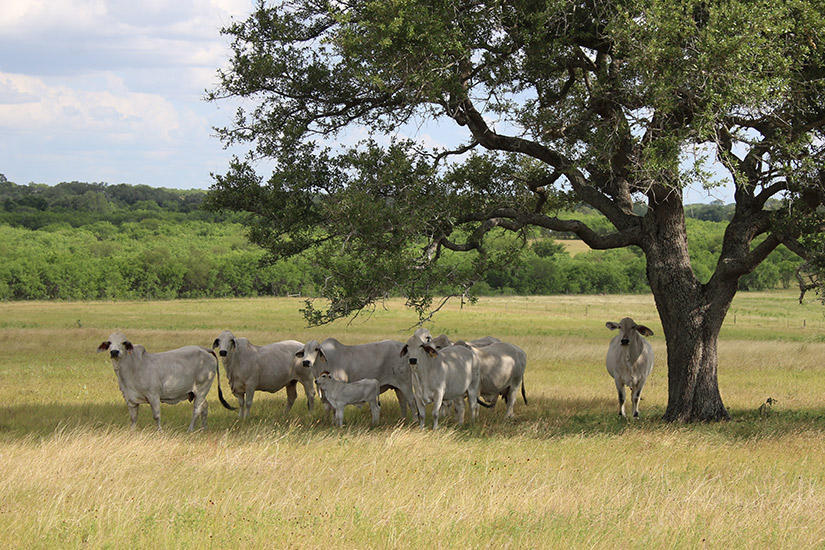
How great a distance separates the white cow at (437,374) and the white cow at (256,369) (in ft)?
9.97

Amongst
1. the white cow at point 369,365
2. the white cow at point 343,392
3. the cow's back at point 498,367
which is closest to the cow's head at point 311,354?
the white cow at point 369,365

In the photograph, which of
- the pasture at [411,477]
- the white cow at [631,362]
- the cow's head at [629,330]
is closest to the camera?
the pasture at [411,477]

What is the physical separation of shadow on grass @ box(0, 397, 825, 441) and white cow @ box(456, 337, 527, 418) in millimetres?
489

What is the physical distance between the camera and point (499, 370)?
17.5m

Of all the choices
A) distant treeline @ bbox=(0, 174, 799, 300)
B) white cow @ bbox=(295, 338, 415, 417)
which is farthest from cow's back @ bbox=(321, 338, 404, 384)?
distant treeline @ bbox=(0, 174, 799, 300)

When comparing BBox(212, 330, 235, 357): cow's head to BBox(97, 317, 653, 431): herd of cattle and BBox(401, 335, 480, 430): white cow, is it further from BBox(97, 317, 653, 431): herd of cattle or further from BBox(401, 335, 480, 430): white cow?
BBox(401, 335, 480, 430): white cow

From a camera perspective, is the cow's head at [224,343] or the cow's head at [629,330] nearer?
the cow's head at [224,343]

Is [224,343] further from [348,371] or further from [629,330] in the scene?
[629,330]

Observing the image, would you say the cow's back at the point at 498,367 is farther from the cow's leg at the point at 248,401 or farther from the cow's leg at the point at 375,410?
the cow's leg at the point at 248,401

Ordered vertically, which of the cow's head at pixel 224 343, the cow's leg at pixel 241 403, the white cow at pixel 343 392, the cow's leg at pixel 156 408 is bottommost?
the cow's leg at pixel 241 403

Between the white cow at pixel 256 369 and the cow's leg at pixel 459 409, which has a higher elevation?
the white cow at pixel 256 369

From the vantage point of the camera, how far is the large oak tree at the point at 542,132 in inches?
502

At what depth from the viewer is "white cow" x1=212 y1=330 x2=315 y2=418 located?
16.9 metres

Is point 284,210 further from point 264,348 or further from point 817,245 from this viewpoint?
point 817,245
